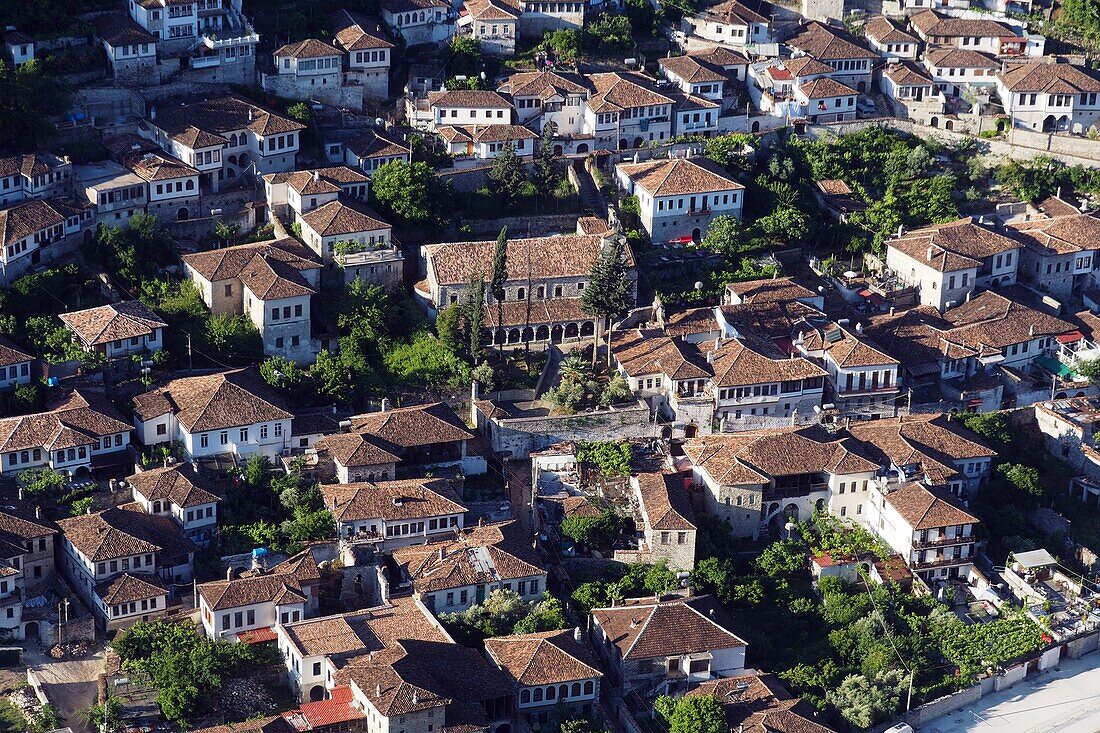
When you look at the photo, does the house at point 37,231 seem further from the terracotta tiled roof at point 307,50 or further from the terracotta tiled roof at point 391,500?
the terracotta tiled roof at point 391,500

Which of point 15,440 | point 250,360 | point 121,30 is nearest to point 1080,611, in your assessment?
point 250,360

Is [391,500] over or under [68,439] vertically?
under

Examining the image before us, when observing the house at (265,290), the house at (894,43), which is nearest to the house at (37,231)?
the house at (265,290)

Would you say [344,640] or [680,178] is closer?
[344,640]

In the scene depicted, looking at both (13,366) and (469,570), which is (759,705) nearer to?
(469,570)

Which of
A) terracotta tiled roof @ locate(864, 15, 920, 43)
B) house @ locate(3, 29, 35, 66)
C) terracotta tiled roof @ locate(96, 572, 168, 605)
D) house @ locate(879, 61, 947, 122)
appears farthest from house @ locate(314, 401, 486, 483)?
terracotta tiled roof @ locate(864, 15, 920, 43)

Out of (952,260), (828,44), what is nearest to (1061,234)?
(952,260)

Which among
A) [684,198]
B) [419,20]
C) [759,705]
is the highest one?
[419,20]
